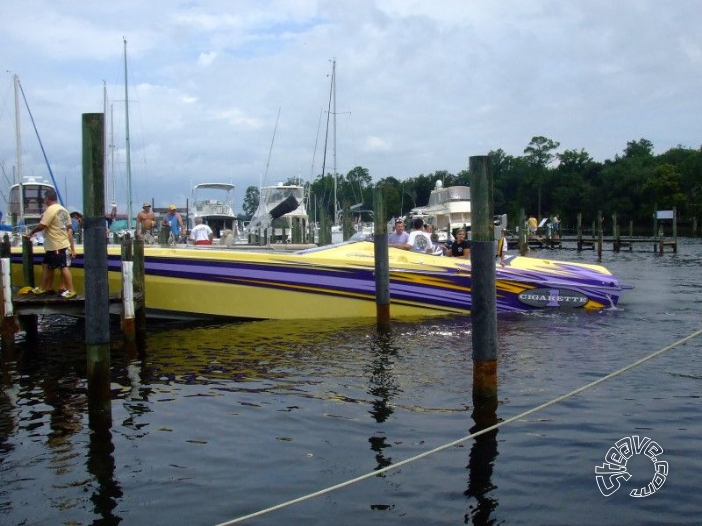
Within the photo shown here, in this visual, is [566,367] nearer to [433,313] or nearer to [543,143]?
[433,313]

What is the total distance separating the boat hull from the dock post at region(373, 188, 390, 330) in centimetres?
135

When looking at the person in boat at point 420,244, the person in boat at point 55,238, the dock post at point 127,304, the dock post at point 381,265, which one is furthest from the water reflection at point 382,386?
the person in boat at point 55,238

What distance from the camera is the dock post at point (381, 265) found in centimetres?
1245

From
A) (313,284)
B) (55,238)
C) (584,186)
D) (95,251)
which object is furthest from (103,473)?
(584,186)

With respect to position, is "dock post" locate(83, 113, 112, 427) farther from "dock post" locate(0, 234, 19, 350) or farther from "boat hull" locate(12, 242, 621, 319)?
"boat hull" locate(12, 242, 621, 319)

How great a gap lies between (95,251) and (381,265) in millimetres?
6019

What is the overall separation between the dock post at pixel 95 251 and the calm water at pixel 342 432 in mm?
697

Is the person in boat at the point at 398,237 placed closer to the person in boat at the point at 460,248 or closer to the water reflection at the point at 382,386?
the person in boat at the point at 460,248

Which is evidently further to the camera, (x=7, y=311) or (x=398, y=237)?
(x=398, y=237)

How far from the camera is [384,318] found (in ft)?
41.5

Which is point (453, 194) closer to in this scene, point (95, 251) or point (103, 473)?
point (95, 251)

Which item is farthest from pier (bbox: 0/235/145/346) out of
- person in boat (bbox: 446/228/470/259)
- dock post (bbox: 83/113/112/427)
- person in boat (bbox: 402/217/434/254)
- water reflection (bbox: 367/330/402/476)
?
person in boat (bbox: 446/228/470/259)

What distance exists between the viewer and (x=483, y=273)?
7766 mm

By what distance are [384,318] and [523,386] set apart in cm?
408
